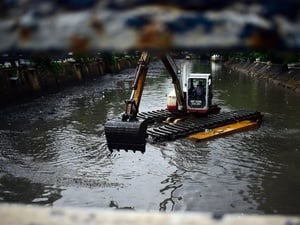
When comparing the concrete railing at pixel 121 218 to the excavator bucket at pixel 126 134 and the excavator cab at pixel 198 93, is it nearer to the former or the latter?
the excavator bucket at pixel 126 134

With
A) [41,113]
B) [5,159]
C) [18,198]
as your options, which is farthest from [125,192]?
[41,113]

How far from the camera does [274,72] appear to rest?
115ft

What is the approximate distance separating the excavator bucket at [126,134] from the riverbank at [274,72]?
65.0ft

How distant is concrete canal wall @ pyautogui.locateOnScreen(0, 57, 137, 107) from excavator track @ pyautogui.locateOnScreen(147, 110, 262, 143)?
413 inches

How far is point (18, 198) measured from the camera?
350 inches

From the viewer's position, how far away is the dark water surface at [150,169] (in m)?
8.62

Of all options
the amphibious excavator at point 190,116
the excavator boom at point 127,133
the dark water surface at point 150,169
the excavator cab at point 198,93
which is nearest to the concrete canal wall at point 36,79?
the dark water surface at point 150,169

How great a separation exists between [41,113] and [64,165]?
907cm

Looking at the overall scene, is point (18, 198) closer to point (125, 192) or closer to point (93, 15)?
point (125, 192)

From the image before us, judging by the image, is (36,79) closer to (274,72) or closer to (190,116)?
(190,116)

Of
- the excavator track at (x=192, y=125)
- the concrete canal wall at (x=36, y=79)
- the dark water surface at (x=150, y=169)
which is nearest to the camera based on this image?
the dark water surface at (x=150, y=169)

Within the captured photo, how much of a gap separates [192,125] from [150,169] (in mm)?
4250

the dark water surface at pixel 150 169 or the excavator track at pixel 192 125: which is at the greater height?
the excavator track at pixel 192 125

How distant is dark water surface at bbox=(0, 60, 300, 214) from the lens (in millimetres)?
8625
